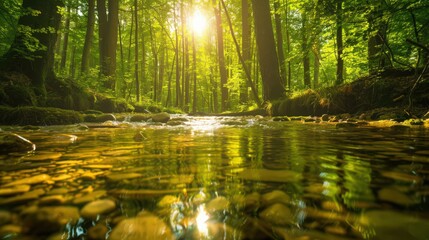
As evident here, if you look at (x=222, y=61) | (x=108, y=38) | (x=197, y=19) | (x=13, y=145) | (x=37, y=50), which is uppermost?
(x=197, y=19)

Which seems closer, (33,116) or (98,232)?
(98,232)

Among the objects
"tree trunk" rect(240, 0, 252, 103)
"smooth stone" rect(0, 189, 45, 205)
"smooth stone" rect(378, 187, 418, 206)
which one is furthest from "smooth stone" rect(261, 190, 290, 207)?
"tree trunk" rect(240, 0, 252, 103)

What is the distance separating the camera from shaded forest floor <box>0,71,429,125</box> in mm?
5570

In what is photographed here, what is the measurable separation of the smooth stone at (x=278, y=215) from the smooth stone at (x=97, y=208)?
553mm

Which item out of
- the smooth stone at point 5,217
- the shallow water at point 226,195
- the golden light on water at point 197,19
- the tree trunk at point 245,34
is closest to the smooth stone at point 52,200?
the shallow water at point 226,195

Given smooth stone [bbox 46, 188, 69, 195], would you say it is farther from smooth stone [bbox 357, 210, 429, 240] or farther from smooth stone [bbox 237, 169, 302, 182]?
smooth stone [bbox 357, 210, 429, 240]

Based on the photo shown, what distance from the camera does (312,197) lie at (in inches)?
43.2

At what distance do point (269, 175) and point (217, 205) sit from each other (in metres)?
0.53

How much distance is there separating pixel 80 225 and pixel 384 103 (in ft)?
22.7

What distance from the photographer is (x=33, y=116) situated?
6145mm

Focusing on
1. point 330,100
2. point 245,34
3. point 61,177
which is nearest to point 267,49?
point 330,100

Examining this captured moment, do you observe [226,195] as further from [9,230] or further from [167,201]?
[9,230]

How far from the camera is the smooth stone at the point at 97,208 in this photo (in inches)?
37.8

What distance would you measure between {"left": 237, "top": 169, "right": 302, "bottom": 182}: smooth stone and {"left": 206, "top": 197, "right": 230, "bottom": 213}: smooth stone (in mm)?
349
